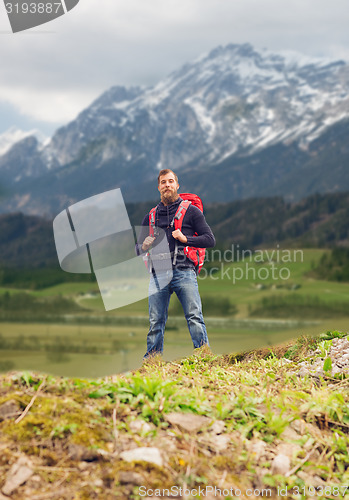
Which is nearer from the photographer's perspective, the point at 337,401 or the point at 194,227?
the point at 337,401

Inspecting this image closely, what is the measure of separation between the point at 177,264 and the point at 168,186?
4.11 feet

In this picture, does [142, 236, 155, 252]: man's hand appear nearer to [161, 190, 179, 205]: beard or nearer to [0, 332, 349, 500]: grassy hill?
[161, 190, 179, 205]: beard

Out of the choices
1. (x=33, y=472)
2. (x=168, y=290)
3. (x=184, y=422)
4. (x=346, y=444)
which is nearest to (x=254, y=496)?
(x=184, y=422)

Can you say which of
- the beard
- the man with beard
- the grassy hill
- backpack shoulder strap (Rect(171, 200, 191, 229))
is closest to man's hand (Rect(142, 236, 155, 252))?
the man with beard

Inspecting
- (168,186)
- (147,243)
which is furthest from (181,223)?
(147,243)

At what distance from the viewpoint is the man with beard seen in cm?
730

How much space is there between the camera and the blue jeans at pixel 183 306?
24.8 feet

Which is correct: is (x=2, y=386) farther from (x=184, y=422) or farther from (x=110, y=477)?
(x=184, y=422)

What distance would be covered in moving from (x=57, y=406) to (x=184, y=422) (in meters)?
1.29

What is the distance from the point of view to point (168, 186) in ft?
23.8

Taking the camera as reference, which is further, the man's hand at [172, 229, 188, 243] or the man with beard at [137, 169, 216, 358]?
the man with beard at [137, 169, 216, 358]

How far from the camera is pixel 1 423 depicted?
4.29 meters

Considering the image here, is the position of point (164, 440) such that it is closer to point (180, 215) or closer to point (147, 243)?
point (147, 243)

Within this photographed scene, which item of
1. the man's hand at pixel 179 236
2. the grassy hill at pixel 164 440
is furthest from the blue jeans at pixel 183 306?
the grassy hill at pixel 164 440
